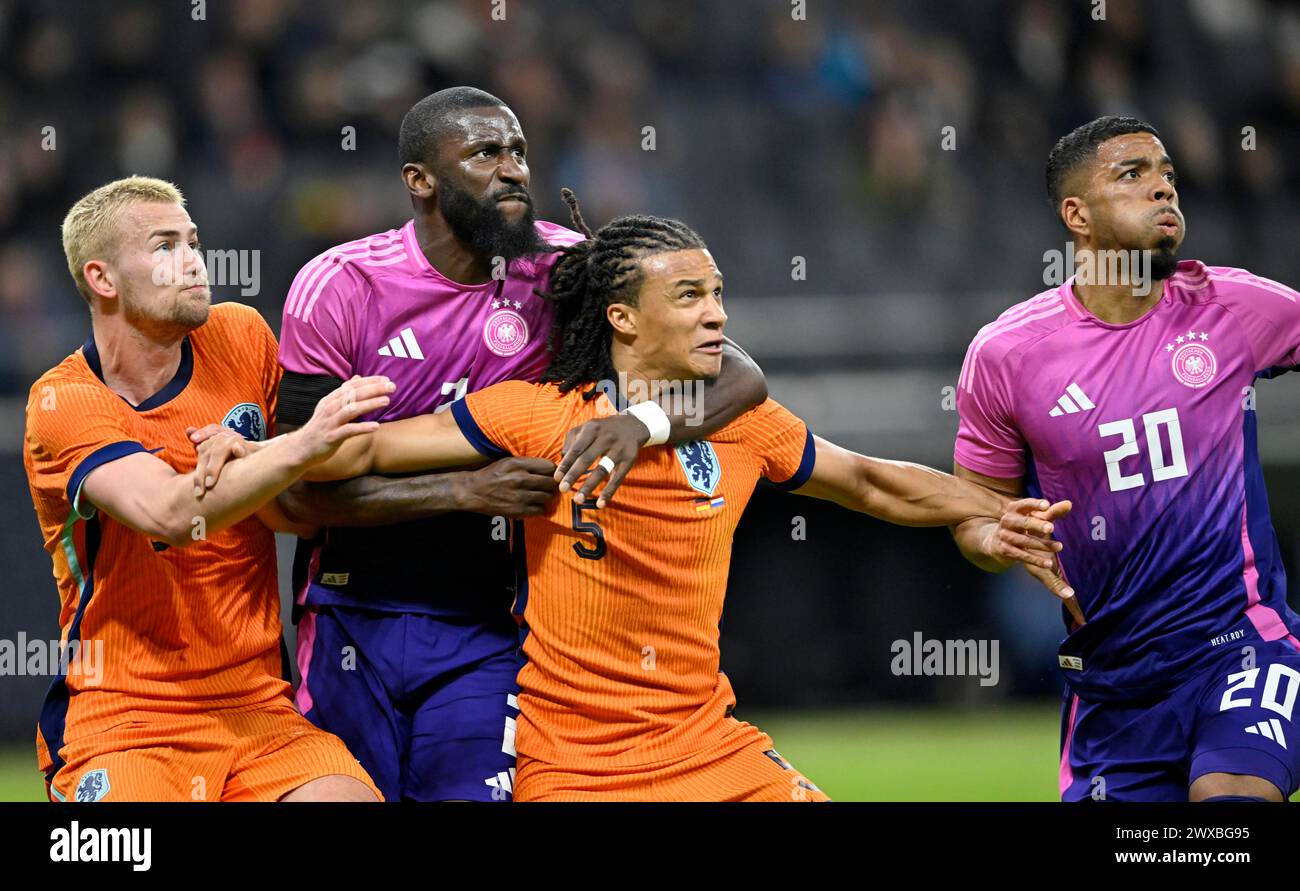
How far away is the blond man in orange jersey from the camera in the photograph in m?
4.36

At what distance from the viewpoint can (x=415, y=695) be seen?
4703 mm

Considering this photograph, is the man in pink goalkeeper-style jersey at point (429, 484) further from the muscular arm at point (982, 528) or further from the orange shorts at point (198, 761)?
the muscular arm at point (982, 528)

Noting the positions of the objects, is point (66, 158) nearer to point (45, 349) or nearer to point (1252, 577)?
point (45, 349)

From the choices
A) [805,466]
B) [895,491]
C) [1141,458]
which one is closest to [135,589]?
[805,466]

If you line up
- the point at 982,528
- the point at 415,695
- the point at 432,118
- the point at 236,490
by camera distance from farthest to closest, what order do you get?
the point at 432,118, the point at 982,528, the point at 415,695, the point at 236,490

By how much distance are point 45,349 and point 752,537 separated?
417 cm

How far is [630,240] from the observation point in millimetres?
4586

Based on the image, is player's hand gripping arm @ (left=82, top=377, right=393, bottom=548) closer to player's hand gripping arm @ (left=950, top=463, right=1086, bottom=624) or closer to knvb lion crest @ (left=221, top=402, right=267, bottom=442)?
knvb lion crest @ (left=221, top=402, right=267, bottom=442)

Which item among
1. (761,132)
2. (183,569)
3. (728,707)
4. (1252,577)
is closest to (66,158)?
(761,132)

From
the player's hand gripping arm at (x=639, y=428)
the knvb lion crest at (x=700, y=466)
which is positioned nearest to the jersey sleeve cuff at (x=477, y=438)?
the player's hand gripping arm at (x=639, y=428)

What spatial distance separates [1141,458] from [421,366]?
85.3 inches

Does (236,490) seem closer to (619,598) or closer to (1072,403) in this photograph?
(619,598)

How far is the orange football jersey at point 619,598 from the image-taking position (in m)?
4.32

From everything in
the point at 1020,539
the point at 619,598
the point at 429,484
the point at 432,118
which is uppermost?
the point at 432,118
